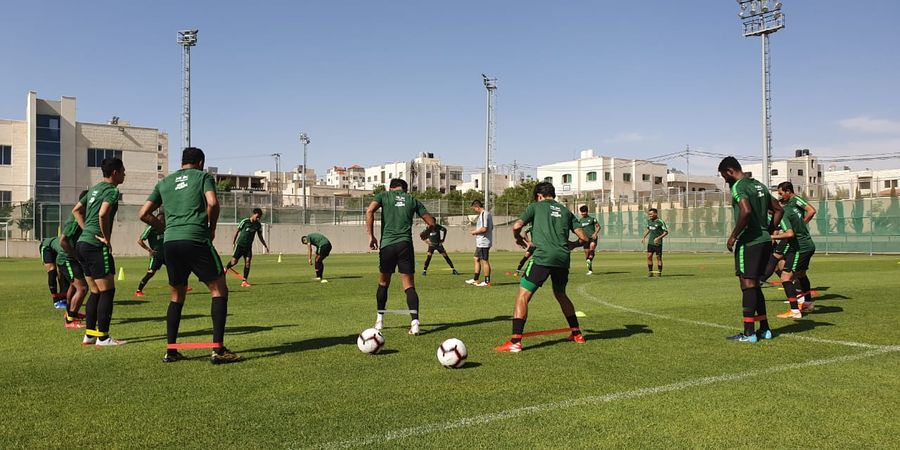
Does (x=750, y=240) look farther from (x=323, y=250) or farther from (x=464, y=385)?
(x=323, y=250)

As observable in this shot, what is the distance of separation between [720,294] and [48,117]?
67.5 meters

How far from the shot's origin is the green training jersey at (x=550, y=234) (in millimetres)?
7523

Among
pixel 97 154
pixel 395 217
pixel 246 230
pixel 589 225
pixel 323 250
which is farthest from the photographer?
pixel 97 154

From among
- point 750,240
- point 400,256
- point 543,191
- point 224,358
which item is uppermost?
point 543,191

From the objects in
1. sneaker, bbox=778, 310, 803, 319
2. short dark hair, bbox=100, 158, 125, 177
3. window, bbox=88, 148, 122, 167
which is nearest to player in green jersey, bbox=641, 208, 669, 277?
sneaker, bbox=778, 310, 803, 319

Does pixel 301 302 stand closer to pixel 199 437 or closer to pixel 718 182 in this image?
pixel 199 437

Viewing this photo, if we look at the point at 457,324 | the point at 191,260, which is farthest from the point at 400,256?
the point at 191,260

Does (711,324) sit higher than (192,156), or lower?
lower

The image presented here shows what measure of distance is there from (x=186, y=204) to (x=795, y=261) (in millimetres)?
9310

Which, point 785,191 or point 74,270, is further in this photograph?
point 785,191

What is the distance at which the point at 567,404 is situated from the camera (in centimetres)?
511

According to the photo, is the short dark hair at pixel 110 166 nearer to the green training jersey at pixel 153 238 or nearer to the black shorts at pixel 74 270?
the black shorts at pixel 74 270

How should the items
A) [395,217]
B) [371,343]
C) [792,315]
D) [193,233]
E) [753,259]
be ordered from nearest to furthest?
[193,233] → [371,343] → [753,259] → [395,217] → [792,315]

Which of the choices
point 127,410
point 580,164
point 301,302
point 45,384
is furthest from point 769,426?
point 580,164
